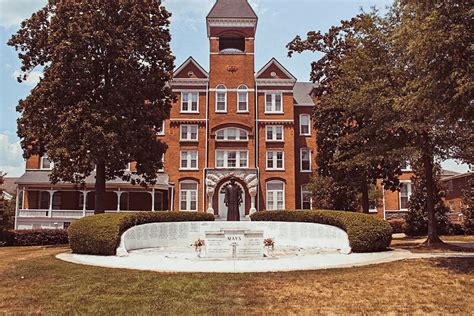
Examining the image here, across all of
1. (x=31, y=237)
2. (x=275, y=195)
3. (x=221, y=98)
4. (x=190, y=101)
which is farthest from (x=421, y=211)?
(x=31, y=237)

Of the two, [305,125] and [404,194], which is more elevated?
[305,125]

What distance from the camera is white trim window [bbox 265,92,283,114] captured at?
43.5m

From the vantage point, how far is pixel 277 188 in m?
42.3

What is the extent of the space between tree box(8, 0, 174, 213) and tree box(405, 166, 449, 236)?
2001 cm

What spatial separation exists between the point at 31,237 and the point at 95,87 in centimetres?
977

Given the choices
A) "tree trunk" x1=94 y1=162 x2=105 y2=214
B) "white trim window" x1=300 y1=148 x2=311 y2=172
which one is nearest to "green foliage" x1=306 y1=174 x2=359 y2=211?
"white trim window" x1=300 y1=148 x2=311 y2=172

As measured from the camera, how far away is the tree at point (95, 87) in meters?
23.4

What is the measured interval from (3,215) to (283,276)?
813 inches

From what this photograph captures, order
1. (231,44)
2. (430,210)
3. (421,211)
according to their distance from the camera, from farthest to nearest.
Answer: (231,44) < (421,211) < (430,210)

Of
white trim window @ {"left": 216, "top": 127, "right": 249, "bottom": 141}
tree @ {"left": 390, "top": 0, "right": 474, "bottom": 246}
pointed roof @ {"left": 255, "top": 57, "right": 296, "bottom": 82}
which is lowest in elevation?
tree @ {"left": 390, "top": 0, "right": 474, "bottom": 246}

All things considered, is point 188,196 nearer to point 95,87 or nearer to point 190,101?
point 190,101

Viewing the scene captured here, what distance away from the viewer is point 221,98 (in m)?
43.2

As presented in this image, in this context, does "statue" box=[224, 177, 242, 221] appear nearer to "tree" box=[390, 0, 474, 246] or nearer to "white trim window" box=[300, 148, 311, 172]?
"tree" box=[390, 0, 474, 246]

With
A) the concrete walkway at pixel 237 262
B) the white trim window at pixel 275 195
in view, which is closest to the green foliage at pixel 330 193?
the white trim window at pixel 275 195
